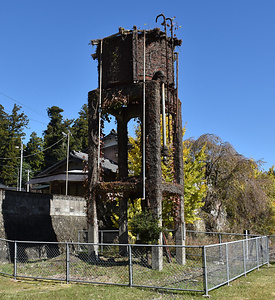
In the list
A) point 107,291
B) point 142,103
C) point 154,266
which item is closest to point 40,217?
point 154,266

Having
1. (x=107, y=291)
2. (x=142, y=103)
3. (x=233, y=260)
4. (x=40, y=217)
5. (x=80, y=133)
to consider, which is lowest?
(x=107, y=291)

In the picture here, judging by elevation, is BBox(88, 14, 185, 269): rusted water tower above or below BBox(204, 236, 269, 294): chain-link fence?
above

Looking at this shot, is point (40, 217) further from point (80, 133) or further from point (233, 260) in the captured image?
point (80, 133)

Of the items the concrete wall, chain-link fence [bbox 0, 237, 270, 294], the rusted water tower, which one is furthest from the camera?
the concrete wall

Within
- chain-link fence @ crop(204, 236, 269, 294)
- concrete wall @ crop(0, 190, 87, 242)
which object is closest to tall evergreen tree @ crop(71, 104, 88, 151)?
concrete wall @ crop(0, 190, 87, 242)

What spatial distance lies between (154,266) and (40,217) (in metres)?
8.16

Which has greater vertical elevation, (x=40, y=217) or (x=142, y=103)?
(x=142, y=103)

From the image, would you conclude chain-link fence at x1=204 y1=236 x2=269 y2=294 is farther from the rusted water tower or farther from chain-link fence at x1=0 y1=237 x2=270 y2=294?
the rusted water tower

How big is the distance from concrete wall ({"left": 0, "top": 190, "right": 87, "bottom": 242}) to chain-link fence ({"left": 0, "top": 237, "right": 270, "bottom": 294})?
1230 millimetres

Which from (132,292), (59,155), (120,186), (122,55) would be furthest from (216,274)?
(59,155)

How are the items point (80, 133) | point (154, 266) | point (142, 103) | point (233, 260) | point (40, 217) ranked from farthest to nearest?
point (80, 133)
point (40, 217)
point (142, 103)
point (154, 266)
point (233, 260)

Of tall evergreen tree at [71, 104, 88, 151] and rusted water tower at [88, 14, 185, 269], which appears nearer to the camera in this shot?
rusted water tower at [88, 14, 185, 269]

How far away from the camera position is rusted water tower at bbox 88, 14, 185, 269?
14578mm

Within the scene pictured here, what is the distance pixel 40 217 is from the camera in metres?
18.9
